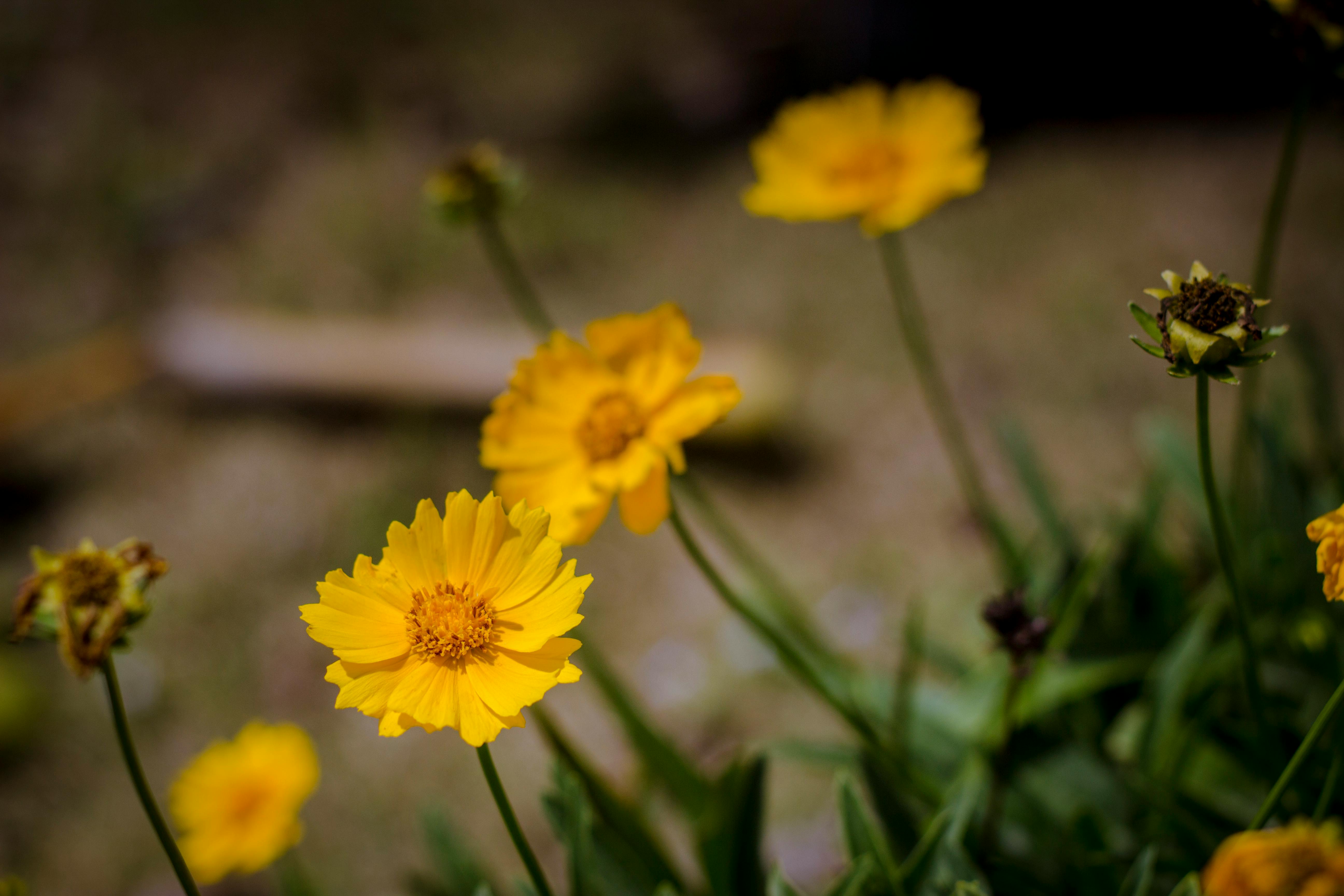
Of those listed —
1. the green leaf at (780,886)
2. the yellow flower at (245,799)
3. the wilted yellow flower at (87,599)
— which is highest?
the wilted yellow flower at (87,599)

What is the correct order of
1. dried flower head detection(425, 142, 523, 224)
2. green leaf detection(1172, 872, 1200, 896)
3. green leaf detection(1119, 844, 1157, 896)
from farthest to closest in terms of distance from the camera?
dried flower head detection(425, 142, 523, 224)
green leaf detection(1119, 844, 1157, 896)
green leaf detection(1172, 872, 1200, 896)

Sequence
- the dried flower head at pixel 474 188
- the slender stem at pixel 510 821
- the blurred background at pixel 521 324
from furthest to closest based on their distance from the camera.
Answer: the blurred background at pixel 521 324
the dried flower head at pixel 474 188
the slender stem at pixel 510 821

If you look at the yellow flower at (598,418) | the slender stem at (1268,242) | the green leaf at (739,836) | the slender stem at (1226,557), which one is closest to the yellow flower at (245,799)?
the green leaf at (739,836)

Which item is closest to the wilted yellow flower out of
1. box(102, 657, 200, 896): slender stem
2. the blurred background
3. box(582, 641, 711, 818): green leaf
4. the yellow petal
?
box(102, 657, 200, 896): slender stem

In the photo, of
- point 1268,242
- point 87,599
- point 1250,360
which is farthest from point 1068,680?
point 87,599

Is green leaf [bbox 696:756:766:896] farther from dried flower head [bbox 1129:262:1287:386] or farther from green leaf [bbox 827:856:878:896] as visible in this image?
dried flower head [bbox 1129:262:1287:386]

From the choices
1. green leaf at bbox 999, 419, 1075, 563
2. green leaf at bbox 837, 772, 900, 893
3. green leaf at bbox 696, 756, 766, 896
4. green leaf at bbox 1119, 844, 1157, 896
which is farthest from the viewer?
green leaf at bbox 999, 419, 1075, 563

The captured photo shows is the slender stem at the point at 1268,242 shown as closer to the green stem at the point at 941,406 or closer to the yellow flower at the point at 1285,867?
the green stem at the point at 941,406
